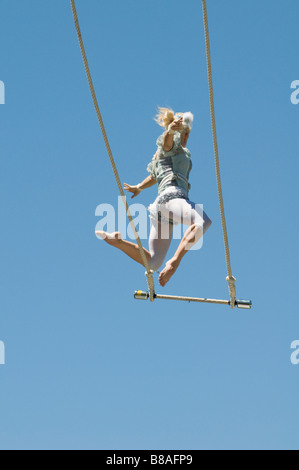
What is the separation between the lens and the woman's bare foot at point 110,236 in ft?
36.5

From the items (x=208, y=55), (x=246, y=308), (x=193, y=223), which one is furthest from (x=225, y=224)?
(x=208, y=55)

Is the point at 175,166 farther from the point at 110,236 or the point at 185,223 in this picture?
the point at 110,236

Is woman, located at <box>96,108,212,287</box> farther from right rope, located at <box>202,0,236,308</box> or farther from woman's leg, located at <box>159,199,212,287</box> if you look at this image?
right rope, located at <box>202,0,236,308</box>

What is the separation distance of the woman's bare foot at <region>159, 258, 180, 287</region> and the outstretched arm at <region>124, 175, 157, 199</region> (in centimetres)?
180

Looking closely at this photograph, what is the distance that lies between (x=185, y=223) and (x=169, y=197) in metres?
0.41

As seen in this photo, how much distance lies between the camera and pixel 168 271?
422 inches

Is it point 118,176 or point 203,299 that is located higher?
point 118,176

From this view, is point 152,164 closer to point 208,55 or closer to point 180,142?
point 180,142

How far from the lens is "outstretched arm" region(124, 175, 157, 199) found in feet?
40.5

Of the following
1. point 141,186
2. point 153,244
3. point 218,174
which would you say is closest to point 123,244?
point 153,244

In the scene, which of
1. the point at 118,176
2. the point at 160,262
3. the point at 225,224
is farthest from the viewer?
the point at 160,262

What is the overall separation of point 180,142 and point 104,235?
4.99 feet

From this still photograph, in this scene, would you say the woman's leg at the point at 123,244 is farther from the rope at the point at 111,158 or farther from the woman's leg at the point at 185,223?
the woman's leg at the point at 185,223

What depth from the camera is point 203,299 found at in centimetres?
1080
